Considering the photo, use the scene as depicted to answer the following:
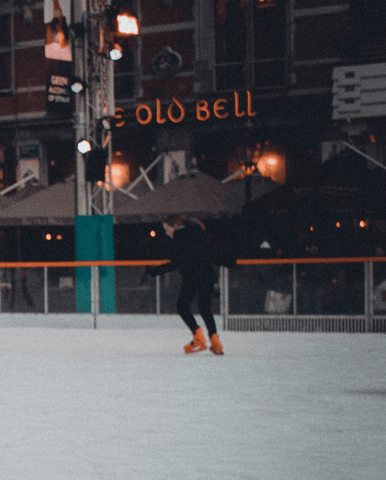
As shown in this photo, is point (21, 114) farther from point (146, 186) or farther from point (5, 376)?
point (5, 376)

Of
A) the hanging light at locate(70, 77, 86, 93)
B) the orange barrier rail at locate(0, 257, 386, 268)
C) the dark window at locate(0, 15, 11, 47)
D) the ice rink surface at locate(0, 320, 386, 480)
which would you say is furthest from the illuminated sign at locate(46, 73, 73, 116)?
the dark window at locate(0, 15, 11, 47)

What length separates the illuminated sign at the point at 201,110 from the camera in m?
21.5

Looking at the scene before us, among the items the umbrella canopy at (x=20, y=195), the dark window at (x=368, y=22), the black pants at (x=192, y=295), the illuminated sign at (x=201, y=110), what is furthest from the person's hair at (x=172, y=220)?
the dark window at (x=368, y=22)

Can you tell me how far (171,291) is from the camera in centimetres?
1314

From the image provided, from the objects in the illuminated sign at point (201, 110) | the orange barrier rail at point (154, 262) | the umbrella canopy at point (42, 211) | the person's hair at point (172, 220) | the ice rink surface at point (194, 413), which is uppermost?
the illuminated sign at point (201, 110)

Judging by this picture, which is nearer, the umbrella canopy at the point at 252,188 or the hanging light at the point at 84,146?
the hanging light at the point at 84,146

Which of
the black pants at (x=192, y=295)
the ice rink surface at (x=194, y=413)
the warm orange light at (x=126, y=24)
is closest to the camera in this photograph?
the ice rink surface at (x=194, y=413)

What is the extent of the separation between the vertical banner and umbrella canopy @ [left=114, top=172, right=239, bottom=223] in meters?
4.84

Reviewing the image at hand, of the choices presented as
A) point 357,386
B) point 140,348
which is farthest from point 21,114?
point 357,386

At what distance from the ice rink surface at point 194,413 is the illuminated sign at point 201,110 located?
1173 cm

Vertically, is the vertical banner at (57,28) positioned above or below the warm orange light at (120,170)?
above

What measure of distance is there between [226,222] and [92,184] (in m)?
5.53

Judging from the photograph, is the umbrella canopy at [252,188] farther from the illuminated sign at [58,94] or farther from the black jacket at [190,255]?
the black jacket at [190,255]

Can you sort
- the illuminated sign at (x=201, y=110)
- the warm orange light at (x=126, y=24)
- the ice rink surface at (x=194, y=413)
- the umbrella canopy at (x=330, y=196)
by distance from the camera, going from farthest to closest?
1. the illuminated sign at (x=201, y=110)
2. the umbrella canopy at (x=330, y=196)
3. the warm orange light at (x=126, y=24)
4. the ice rink surface at (x=194, y=413)
